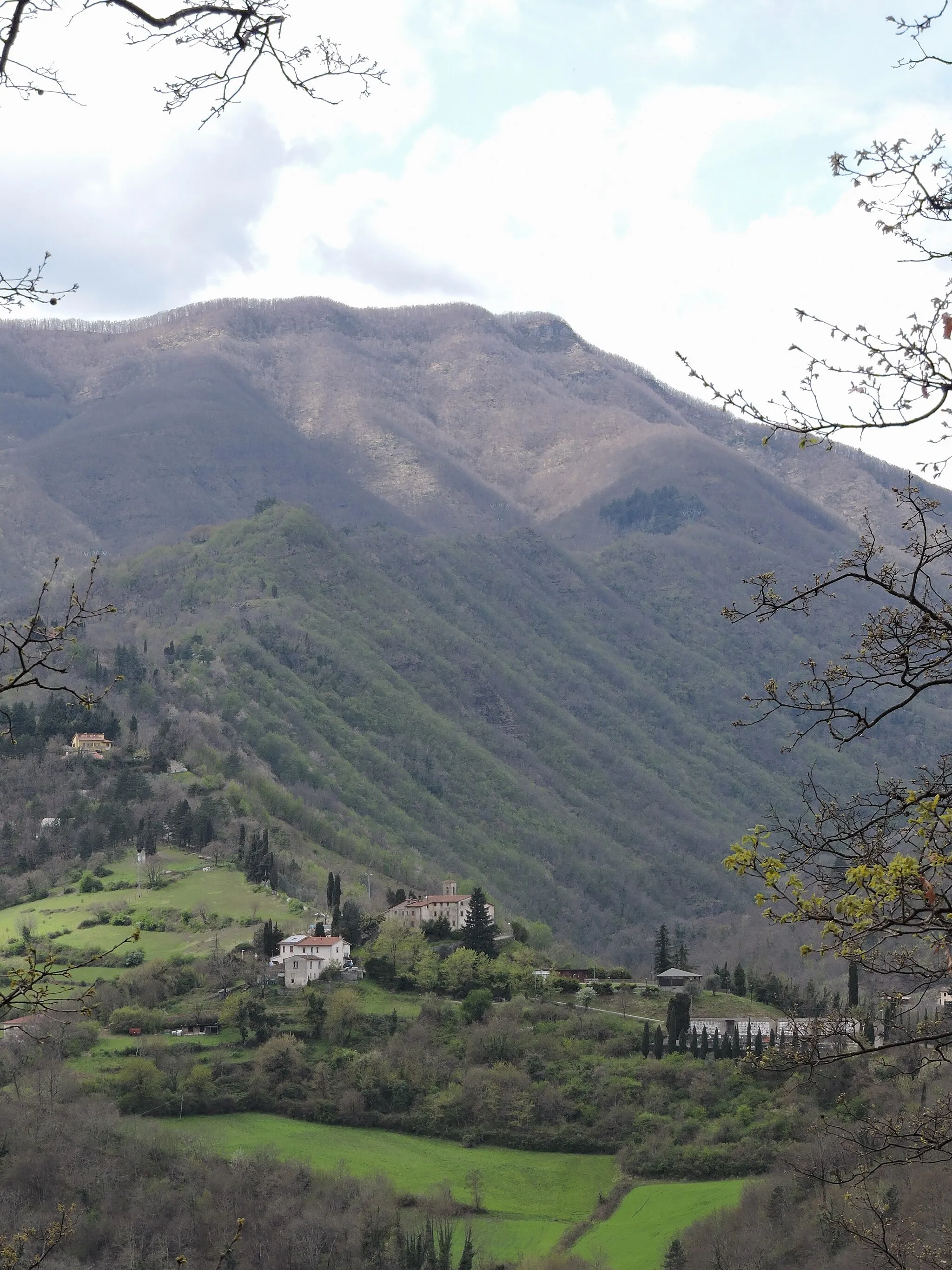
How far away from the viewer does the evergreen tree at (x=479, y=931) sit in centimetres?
10419

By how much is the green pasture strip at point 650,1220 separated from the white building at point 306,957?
3175 centimetres

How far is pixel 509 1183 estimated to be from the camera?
247ft

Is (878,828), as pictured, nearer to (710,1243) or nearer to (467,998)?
(710,1243)

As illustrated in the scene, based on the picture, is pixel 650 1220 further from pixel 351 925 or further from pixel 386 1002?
pixel 351 925

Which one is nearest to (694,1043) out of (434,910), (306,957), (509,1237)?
(509,1237)

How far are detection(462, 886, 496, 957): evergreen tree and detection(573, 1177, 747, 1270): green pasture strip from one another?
105ft

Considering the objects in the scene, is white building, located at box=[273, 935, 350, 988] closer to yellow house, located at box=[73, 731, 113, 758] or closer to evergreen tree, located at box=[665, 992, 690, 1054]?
evergreen tree, located at box=[665, 992, 690, 1054]

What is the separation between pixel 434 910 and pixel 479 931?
12745 millimetres

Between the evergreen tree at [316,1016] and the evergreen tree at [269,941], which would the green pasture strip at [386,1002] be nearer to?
the evergreen tree at [316,1016]

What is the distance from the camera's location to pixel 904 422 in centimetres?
966

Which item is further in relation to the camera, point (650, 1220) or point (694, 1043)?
point (694, 1043)

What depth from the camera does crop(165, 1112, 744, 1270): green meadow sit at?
2608 inches

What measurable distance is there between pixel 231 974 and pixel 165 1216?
32.7 metres

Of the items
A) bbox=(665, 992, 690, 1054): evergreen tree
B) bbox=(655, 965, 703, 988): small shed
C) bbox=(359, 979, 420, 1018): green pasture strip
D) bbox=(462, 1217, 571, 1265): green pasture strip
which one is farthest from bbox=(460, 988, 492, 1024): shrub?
bbox=(462, 1217, 571, 1265): green pasture strip
